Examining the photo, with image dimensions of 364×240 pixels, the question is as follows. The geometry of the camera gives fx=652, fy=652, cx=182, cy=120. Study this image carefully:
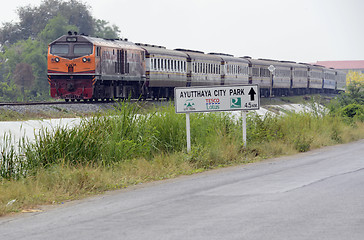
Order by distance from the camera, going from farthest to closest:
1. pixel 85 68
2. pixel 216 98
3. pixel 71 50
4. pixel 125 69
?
pixel 125 69 → pixel 71 50 → pixel 85 68 → pixel 216 98

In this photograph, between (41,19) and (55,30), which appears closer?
(55,30)

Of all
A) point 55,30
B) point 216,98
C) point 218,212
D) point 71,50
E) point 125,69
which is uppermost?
point 55,30

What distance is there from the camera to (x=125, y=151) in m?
13.8

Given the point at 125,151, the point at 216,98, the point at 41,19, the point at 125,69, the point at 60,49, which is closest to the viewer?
the point at 125,151

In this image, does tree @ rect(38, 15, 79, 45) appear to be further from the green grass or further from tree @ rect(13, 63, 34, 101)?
the green grass

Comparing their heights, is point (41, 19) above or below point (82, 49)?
above

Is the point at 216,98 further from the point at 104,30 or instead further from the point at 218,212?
the point at 104,30

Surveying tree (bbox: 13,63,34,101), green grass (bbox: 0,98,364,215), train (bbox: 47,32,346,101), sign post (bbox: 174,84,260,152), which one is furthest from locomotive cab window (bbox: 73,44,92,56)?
tree (bbox: 13,63,34,101)

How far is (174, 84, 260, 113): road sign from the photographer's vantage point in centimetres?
1548

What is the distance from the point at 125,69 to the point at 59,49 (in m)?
3.88

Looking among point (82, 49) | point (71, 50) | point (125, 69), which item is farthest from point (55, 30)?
point (82, 49)

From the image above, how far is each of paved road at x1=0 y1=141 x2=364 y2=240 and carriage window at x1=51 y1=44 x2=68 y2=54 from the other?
71.2 feet

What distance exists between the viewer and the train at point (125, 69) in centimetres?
3162

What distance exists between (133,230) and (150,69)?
101 feet
